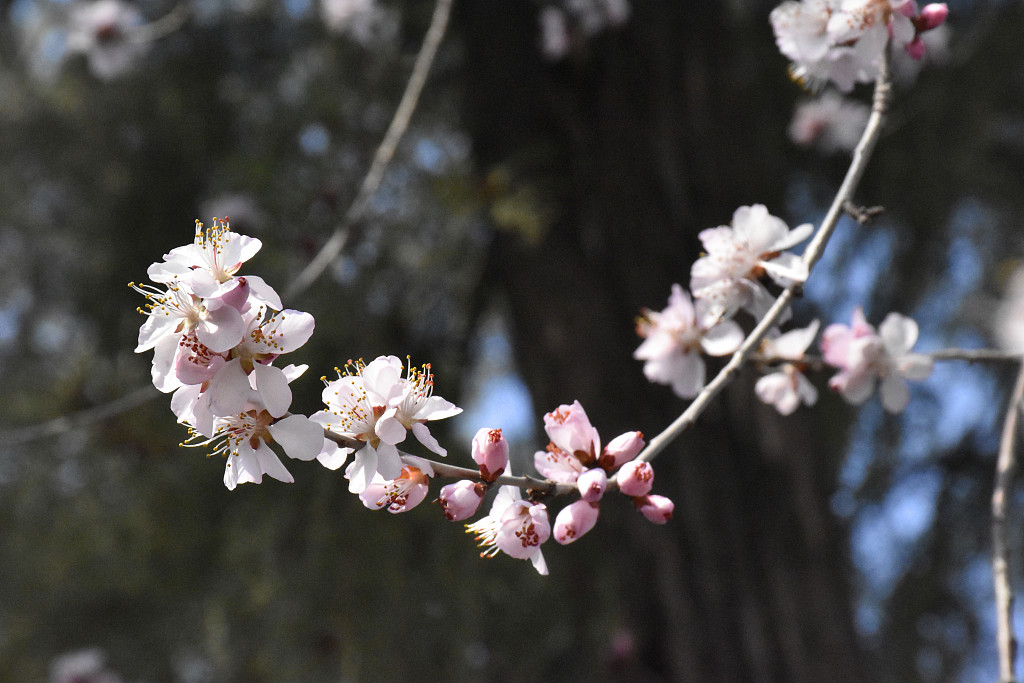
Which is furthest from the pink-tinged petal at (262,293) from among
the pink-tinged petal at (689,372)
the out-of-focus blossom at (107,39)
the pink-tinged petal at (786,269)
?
the out-of-focus blossom at (107,39)

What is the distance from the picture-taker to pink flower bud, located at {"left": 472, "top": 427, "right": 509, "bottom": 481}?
56 cm

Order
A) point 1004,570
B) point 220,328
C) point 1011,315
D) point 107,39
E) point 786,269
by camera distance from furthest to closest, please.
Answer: point 1011,315, point 107,39, point 786,269, point 1004,570, point 220,328

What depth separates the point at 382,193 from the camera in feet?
6.08

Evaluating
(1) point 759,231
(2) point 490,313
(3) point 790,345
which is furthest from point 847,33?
(2) point 490,313

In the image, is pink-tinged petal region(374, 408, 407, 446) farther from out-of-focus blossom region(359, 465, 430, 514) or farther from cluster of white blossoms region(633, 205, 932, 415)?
cluster of white blossoms region(633, 205, 932, 415)

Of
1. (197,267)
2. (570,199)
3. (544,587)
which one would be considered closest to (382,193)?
(570,199)

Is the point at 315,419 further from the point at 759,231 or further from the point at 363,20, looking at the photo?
the point at 363,20

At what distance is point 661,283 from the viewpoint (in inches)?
59.6

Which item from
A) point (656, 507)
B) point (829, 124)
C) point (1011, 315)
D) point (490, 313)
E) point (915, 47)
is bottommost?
point (656, 507)

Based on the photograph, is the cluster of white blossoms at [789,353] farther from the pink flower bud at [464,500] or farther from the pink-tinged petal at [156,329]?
the pink-tinged petal at [156,329]

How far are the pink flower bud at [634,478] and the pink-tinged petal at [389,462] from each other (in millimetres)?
157

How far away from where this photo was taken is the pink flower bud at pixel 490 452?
563 mm

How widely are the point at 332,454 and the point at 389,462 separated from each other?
0.06m

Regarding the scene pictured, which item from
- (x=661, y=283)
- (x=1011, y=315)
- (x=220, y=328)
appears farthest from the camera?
(x=1011, y=315)
